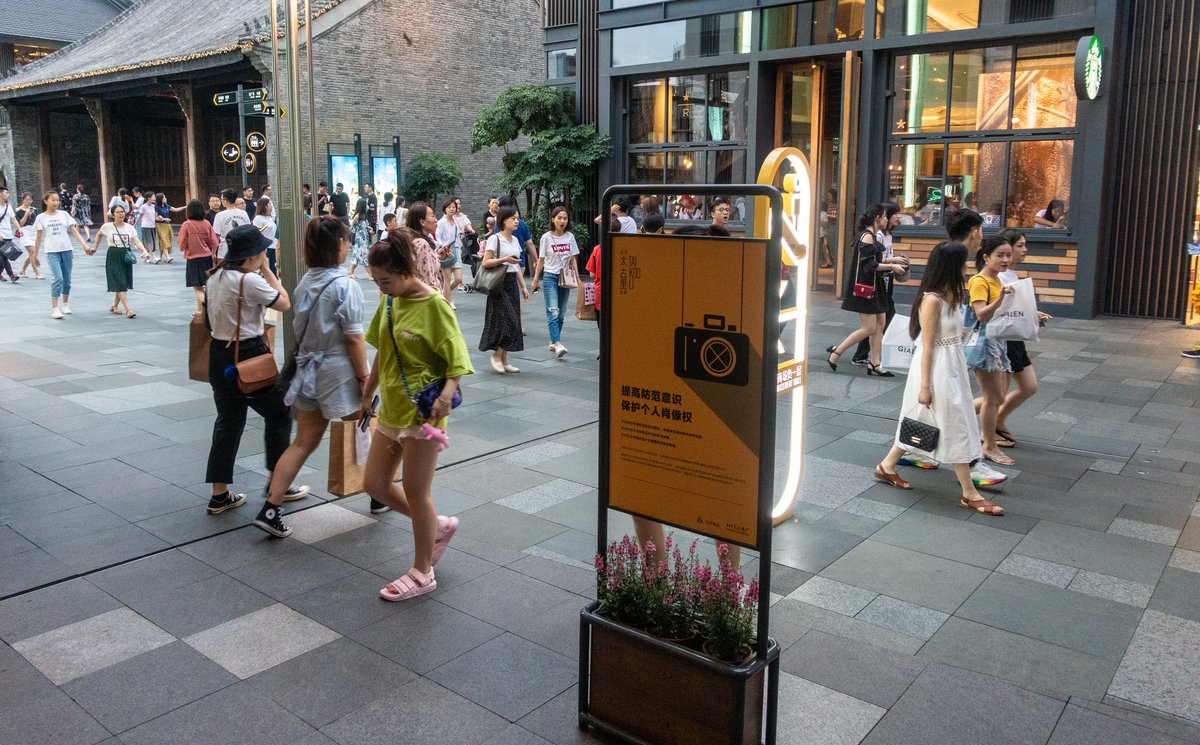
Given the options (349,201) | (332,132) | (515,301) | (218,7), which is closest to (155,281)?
(349,201)

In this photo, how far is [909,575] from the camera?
5020 mm

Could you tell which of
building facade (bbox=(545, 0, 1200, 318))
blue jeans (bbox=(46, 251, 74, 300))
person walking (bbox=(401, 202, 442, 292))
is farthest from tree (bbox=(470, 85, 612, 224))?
person walking (bbox=(401, 202, 442, 292))

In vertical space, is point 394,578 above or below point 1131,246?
Result: below

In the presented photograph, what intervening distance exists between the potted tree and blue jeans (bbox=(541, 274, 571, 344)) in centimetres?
788

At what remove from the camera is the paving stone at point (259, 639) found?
13.4 ft

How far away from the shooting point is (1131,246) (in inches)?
567

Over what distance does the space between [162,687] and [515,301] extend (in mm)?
6843

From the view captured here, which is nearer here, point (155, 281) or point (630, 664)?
point (630, 664)

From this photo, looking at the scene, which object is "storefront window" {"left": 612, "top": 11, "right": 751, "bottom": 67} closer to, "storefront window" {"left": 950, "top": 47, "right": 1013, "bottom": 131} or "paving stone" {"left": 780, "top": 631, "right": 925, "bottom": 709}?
"storefront window" {"left": 950, "top": 47, "right": 1013, "bottom": 131}

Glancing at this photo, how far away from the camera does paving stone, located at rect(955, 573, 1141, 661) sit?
4.27 m

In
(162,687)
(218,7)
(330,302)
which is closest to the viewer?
(162,687)

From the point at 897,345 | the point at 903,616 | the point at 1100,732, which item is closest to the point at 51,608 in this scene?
the point at 903,616

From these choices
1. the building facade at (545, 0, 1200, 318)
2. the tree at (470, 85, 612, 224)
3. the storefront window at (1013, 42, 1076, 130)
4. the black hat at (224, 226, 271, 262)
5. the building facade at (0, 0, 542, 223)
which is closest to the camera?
the black hat at (224, 226, 271, 262)

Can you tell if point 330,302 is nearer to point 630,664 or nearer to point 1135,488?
point 630,664
